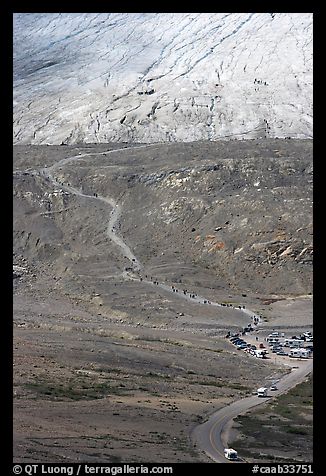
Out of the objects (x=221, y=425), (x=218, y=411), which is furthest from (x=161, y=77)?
(x=221, y=425)

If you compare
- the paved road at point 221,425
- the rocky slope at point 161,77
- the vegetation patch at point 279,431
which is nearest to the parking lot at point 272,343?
the paved road at point 221,425

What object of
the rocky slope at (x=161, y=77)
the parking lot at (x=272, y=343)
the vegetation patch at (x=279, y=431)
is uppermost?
the rocky slope at (x=161, y=77)

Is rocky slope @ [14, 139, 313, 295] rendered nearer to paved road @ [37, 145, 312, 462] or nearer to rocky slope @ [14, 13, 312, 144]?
paved road @ [37, 145, 312, 462]

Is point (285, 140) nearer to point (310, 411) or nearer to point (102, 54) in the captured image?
point (102, 54)

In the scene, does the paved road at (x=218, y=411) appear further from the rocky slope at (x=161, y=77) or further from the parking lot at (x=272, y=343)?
the rocky slope at (x=161, y=77)

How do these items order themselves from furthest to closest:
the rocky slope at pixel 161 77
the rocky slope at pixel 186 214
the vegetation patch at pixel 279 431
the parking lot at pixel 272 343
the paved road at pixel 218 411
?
1. the rocky slope at pixel 161 77
2. the rocky slope at pixel 186 214
3. the parking lot at pixel 272 343
4. the paved road at pixel 218 411
5. the vegetation patch at pixel 279 431
